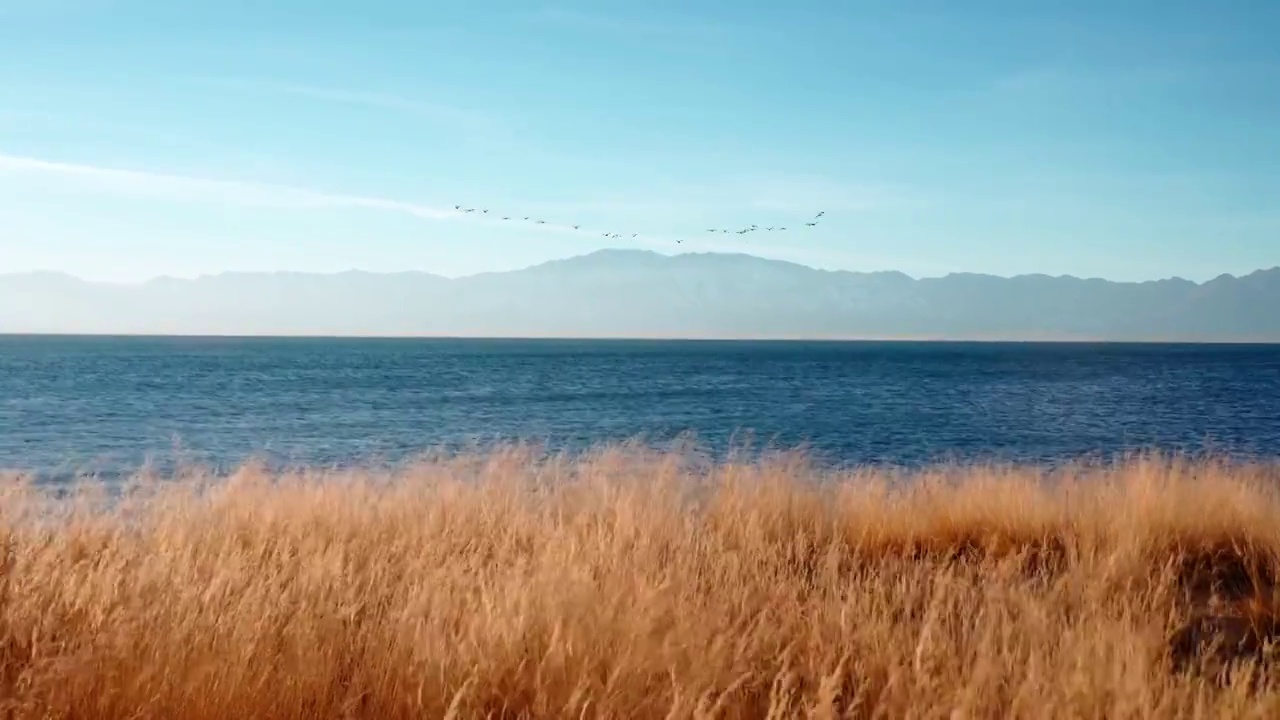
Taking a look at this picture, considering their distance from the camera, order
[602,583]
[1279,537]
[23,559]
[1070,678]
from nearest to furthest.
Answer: [1070,678] < [23,559] < [602,583] < [1279,537]

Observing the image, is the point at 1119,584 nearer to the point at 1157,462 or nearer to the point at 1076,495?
the point at 1076,495

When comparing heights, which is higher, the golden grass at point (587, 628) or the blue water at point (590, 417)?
the golden grass at point (587, 628)

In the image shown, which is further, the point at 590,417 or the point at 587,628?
the point at 590,417

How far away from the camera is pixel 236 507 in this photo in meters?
10.0

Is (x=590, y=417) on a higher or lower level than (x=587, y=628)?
lower

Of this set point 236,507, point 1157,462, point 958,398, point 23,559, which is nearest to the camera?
point 23,559

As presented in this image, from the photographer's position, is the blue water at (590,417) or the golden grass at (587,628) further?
the blue water at (590,417)

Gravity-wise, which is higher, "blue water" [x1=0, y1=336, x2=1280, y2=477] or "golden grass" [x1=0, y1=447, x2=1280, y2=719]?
"golden grass" [x1=0, y1=447, x2=1280, y2=719]

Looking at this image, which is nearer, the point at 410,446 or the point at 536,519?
the point at 536,519

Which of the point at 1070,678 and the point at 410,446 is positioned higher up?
the point at 1070,678

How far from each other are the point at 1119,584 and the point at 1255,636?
90 cm

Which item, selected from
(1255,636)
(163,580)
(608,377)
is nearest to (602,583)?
(163,580)

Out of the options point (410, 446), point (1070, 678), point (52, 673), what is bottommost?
point (410, 446)

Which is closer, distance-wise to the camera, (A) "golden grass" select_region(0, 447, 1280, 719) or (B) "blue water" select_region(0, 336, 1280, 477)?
(A) "golden grass" select_region(0, 447, 1280, 719)
